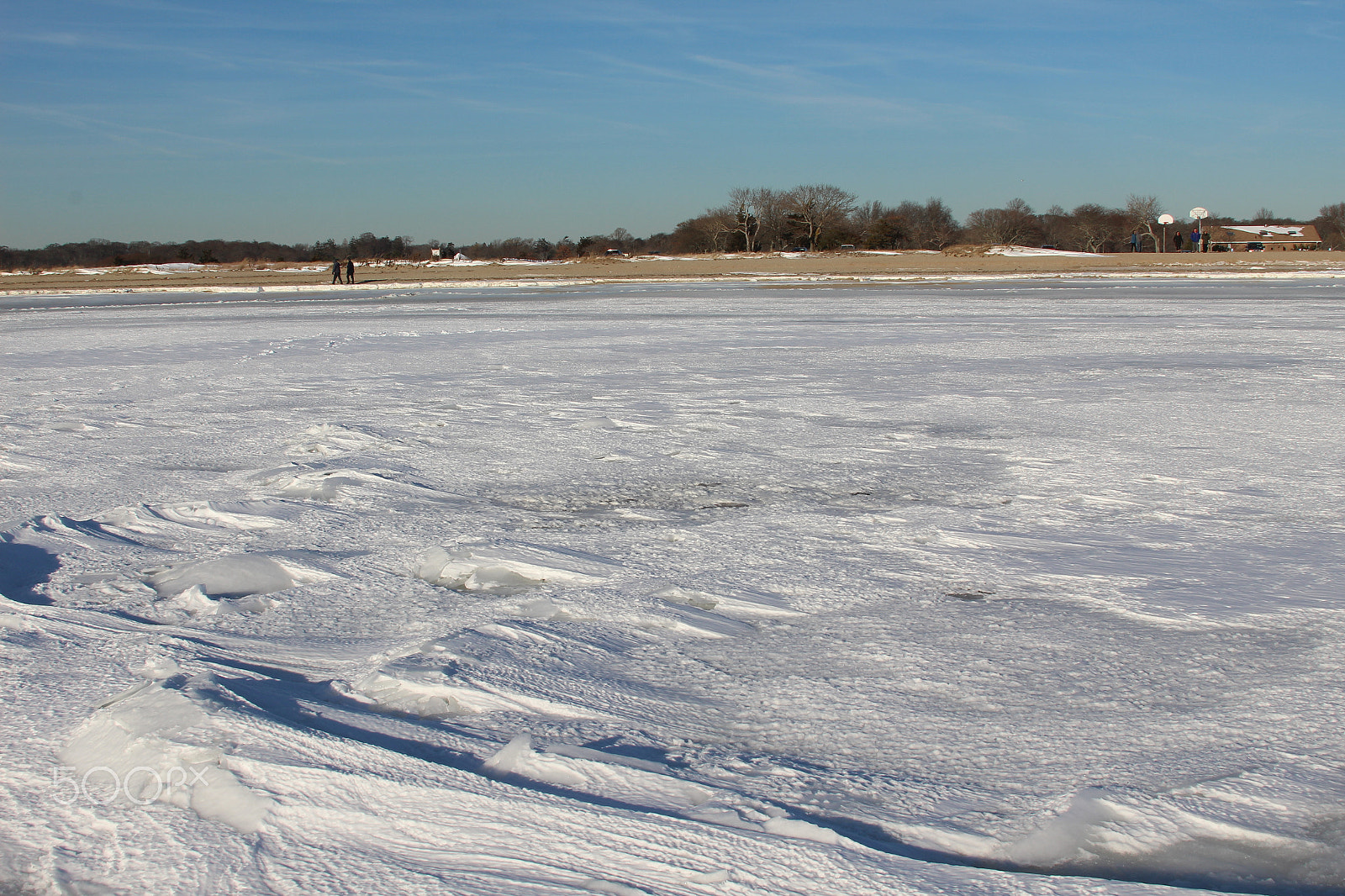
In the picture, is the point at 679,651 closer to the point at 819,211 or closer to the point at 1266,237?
the point at 819,211

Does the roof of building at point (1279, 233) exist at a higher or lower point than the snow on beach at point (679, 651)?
higher

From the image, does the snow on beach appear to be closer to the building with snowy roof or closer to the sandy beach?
the sandy beach

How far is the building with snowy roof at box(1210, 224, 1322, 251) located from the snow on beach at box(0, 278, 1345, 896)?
106m

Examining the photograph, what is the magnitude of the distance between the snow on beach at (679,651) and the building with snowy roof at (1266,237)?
106099mm

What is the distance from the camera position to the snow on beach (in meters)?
1.68

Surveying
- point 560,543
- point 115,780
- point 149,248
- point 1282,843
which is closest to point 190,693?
point 115,780

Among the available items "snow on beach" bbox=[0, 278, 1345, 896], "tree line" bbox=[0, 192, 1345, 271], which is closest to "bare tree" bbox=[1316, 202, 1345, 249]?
"tree line" bbox=[0, 192, 1345, 271]

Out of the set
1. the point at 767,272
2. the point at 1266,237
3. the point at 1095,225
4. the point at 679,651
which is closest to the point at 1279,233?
the point at 1266,237

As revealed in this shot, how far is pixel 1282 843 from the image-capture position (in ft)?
5.50

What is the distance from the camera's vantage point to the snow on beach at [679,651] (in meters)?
1.68

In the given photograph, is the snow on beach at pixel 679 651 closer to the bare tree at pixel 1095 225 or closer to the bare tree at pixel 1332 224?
the bare tree at pixel 1095 225

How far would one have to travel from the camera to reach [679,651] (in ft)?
8.30

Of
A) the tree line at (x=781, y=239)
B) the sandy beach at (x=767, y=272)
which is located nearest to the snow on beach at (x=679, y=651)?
the sandy beach at (x=767, y=272)

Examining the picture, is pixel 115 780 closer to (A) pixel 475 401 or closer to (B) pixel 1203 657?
(B) pixel 1203 657
